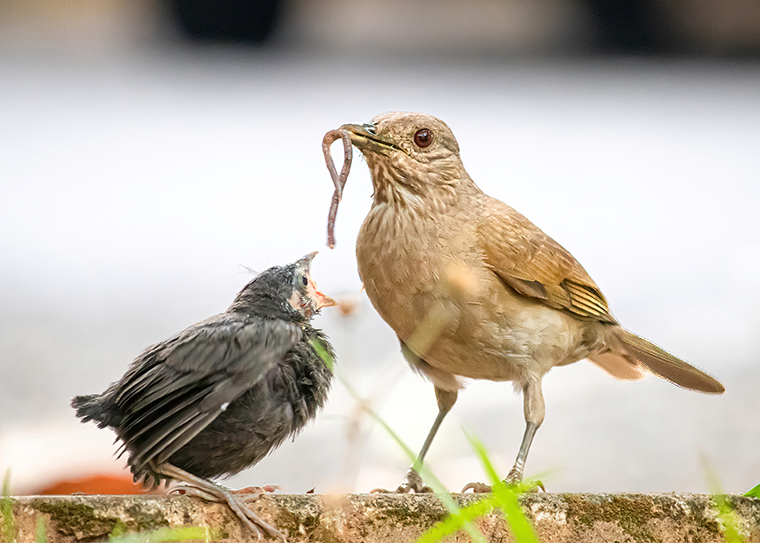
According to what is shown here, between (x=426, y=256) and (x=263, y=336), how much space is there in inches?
22.4

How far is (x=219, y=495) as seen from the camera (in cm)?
138

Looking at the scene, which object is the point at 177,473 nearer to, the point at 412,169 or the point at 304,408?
the point at 304,408

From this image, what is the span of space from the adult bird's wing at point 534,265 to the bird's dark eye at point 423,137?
24 centimetres

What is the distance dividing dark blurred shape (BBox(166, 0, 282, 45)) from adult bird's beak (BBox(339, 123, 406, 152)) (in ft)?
4.59

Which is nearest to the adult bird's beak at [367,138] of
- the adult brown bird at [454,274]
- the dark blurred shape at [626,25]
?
the adult brown bird at [454,274]

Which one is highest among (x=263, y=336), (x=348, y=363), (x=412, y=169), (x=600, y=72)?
(x=600, y=72)

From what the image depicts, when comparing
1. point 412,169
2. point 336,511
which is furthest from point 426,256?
point 336,511

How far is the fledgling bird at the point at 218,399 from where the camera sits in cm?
139

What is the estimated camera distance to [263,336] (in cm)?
146

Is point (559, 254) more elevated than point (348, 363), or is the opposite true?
point (559, 254)

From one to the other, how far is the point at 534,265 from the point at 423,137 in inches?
17.1


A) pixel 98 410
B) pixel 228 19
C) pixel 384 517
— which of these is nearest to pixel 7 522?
pixel 98 410

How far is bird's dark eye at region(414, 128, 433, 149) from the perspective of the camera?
1988 mm

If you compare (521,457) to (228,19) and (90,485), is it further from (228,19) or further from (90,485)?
(228,19)
